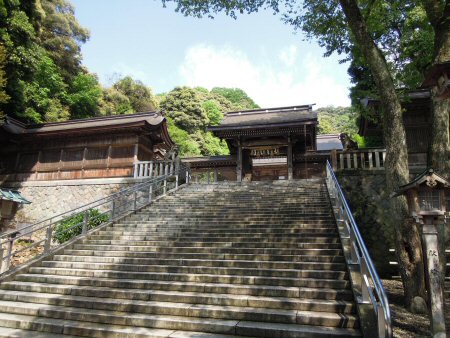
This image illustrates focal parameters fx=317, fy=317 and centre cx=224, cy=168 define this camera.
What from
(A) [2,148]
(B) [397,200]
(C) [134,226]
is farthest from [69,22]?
(B) [397,200]

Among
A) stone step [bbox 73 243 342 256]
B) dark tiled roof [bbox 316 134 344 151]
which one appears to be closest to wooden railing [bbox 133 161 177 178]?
stone step [bbox 73 243 342 256]

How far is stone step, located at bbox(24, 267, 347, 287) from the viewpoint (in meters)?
5.86

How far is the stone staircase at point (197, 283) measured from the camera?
495 centimetres

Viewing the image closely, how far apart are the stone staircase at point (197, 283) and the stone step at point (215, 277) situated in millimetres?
19

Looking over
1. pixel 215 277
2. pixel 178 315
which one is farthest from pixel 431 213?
pixel 178 315

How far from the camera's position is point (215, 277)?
630 centimetres

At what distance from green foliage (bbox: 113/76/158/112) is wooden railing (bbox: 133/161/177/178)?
68.2 feet

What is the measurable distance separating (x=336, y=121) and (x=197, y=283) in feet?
187

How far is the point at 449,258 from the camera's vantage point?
1040 centimetres

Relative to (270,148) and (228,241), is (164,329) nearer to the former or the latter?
(228,241)

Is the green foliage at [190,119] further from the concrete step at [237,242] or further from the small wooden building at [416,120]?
the concrete step at [237,242]

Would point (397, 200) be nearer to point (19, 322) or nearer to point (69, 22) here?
point (19, 322)

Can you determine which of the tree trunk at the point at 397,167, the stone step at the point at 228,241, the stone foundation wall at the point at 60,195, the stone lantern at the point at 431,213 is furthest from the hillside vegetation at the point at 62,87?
the stone lantern at the point at 431,213

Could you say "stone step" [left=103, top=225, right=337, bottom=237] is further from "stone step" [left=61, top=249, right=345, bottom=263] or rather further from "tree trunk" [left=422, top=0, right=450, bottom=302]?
"tree trunk" [left=422, top=0, right=450, bottom=302]
